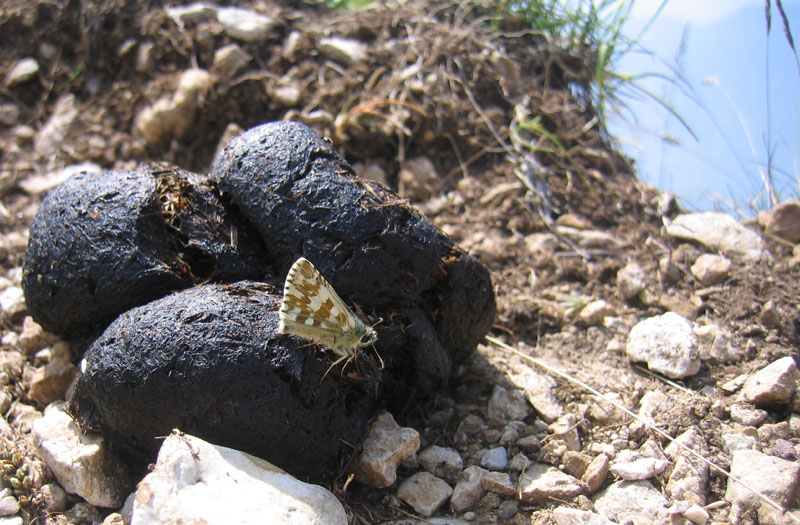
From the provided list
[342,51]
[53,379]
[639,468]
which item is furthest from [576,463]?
[342,51]

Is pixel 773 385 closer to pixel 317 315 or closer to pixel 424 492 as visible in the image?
pixel 424 492

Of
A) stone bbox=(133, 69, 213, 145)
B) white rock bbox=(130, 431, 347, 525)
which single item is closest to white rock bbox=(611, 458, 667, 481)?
white rock bbox=(130, 431, 347, 525)

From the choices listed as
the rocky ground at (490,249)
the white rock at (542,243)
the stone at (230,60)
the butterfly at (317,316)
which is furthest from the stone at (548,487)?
the stone at (230,60)

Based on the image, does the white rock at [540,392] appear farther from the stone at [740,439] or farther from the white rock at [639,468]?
the stone at [740,439]

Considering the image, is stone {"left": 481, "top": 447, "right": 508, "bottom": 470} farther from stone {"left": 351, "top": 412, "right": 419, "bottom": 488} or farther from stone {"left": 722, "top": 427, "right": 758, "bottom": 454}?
stone {"left": 722, "top": 427, "right": 758, "bottom": 454}

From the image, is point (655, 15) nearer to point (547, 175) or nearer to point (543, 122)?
point (543, 122)

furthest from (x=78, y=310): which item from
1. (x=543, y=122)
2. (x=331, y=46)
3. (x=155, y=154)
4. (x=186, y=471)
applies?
(x=543, y=122)
